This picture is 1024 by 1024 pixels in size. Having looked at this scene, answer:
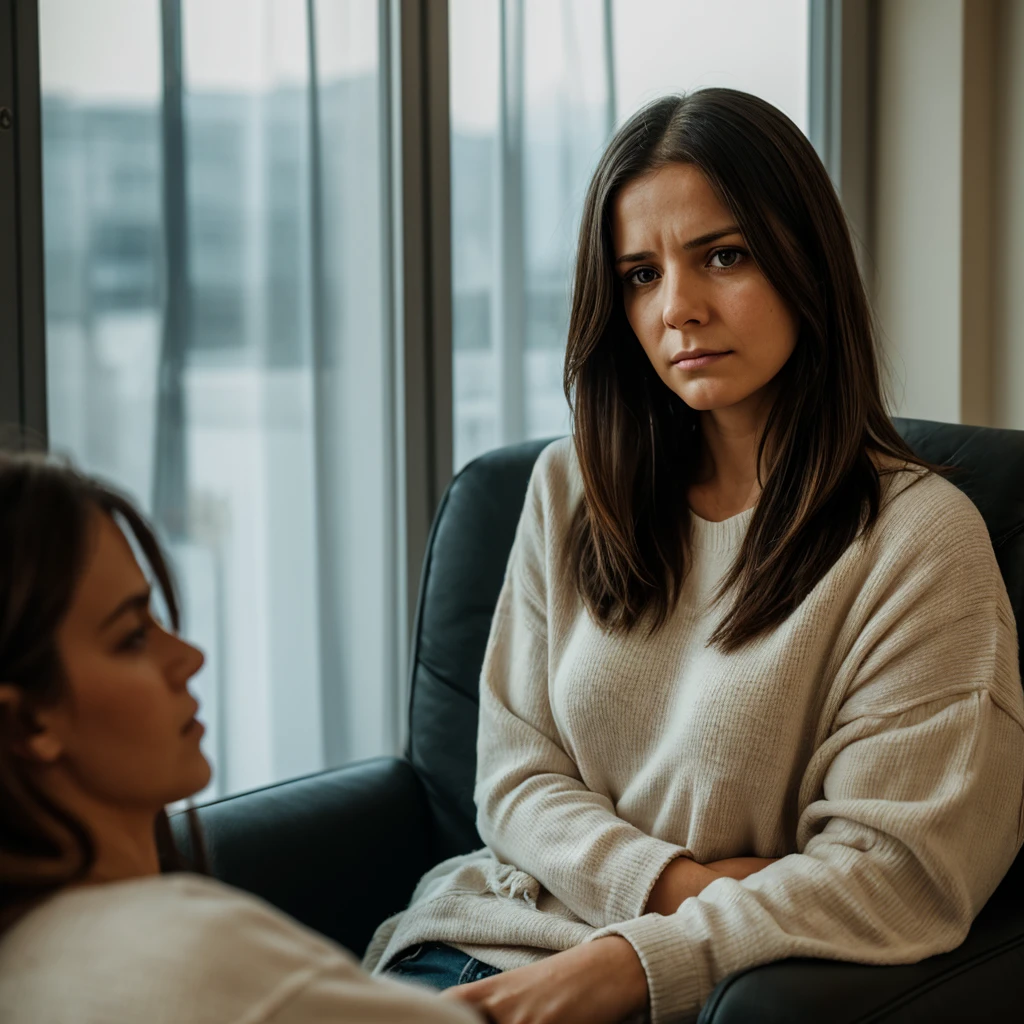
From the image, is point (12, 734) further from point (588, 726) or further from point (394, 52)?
point (394, 52)

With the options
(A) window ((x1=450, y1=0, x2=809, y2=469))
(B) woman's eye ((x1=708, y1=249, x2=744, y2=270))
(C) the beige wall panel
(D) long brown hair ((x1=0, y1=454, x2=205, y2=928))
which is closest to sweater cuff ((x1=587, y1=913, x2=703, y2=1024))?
(D) long brown hair ((x1=0, y1=454, x2=205, y2=928))

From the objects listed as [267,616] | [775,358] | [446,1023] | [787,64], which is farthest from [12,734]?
[787,64]

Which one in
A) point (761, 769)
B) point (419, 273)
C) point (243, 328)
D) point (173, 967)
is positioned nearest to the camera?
point (173, 967)

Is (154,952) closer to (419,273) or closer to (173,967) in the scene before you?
(173,967)

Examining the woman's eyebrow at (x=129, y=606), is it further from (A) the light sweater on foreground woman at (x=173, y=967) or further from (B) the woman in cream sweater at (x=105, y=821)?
(A) the light sweater on foreground woman at (x=173, y=967)

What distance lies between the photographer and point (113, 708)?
74 centimetres

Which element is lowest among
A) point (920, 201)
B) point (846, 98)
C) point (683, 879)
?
point (683, 879)

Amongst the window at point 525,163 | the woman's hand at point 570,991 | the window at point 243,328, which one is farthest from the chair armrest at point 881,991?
the window at point 525,163

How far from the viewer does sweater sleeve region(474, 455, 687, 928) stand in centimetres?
123

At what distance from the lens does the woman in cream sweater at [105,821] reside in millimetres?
605

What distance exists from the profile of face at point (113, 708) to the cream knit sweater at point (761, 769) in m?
0.52

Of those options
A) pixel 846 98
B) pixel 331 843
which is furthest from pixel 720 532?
pixel 846 98

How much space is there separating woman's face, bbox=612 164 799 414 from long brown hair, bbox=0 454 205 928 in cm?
76

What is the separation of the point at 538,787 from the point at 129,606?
0.68m
